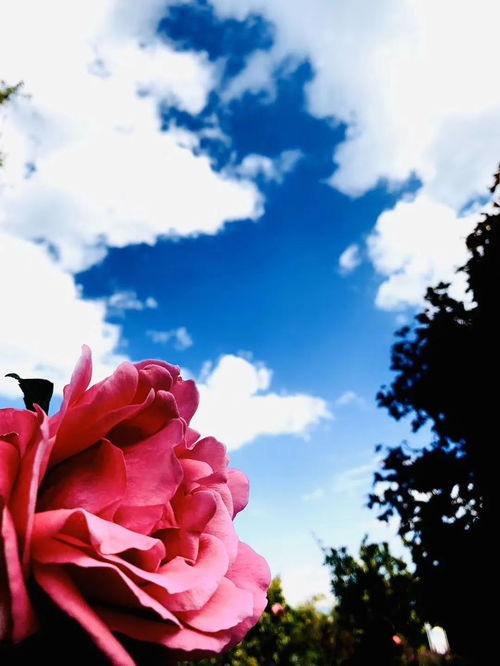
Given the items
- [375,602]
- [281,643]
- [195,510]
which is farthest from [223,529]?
[281,643]

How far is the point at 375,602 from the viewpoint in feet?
31.2

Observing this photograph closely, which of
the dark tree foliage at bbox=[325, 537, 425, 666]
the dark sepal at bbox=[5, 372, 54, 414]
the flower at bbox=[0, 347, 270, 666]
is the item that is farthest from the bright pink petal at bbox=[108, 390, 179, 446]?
the dark tree foliage at bbox=[325, 537, 425, 666]

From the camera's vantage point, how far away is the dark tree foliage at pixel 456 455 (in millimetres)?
10242

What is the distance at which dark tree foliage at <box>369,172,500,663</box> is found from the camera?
33.6ft

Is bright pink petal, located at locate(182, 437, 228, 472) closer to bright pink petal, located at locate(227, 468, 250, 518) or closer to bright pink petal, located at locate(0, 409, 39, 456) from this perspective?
bright pink petal, located at locate(227, 468, 250, 518)

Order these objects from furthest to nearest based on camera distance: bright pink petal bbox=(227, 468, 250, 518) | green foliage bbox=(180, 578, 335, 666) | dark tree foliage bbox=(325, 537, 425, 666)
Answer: green foliage bbox=(180, 578, 335, 666), dark tree foliage bbox=(325, 537, 425, 666), bright pink petal bbox=(227, 468, 250, 518)

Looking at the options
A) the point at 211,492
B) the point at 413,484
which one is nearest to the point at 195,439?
the point at 211,492

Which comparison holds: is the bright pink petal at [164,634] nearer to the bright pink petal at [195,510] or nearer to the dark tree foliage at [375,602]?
the bright pink petal at [195,510]

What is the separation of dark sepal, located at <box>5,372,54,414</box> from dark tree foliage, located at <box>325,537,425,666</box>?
9.82 metres

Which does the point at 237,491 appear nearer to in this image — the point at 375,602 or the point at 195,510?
the point at 195,510

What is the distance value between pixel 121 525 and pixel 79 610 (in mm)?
103

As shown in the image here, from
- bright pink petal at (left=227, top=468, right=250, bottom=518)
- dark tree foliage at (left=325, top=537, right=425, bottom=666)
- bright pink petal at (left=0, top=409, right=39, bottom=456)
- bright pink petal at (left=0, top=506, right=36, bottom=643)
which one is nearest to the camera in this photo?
bright pink petal at (left=0, top=506, right=36, bottom=643)

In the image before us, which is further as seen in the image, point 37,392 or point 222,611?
point 37,392

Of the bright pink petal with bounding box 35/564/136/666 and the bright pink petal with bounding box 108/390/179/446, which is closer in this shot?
the bright pink petal with bounding box 35/564/136/666
